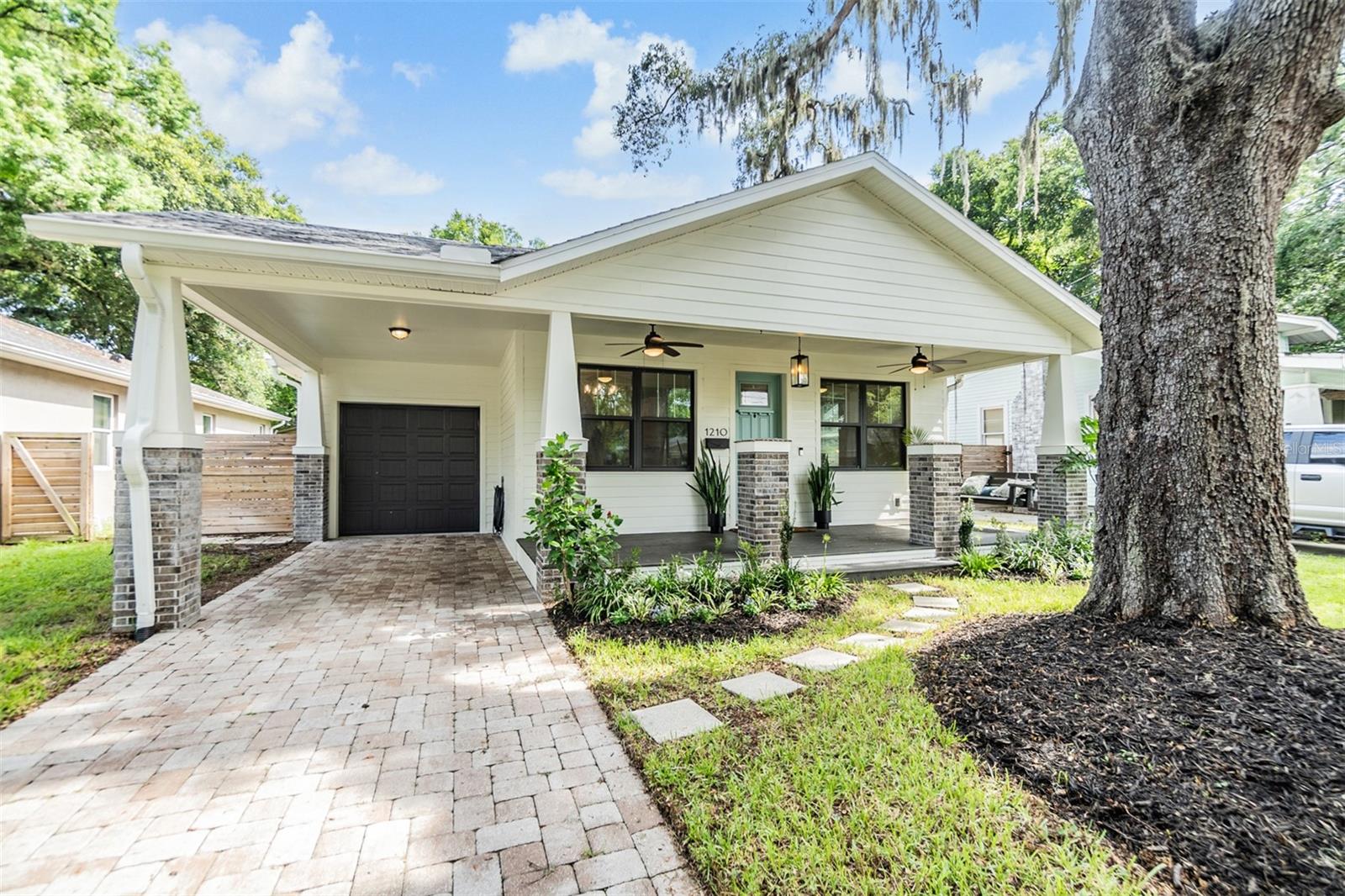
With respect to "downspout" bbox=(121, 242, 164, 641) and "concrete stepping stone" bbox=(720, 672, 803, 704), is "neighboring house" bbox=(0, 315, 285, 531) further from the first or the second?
"concrete stepping stone" bbox=(720, 672, 803, 704)

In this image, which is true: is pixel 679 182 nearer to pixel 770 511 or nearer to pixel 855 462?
pixel 855 462

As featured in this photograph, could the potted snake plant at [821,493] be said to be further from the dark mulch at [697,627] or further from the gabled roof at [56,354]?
the gabled roof at [56,354]

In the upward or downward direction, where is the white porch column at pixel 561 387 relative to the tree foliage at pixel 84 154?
downward

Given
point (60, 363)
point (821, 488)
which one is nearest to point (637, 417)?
point (821, 488)

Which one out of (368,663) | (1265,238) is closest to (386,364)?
(368,663)

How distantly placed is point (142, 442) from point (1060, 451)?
9157 mm

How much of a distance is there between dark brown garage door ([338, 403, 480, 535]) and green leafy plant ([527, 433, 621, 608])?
16.5 ft

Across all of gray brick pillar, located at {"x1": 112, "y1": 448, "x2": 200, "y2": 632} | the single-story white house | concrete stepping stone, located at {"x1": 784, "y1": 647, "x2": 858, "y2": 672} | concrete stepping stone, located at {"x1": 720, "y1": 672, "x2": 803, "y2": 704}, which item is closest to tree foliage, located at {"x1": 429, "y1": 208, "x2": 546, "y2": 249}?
the single-story white house

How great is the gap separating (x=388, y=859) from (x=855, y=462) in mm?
7873

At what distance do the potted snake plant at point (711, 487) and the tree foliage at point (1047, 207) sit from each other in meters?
12.1

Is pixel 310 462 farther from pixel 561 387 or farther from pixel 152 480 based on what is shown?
pixel 561 387

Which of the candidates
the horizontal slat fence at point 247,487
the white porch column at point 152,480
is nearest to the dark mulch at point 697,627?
the white porch column at point 152,480

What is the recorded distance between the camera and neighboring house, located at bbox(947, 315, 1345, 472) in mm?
10508

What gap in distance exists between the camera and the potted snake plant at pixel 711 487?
7395 mm
